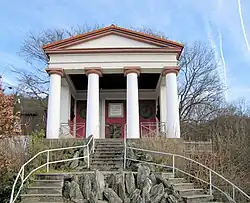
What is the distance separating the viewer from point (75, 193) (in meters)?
9.17

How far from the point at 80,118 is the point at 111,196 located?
13.9 metres

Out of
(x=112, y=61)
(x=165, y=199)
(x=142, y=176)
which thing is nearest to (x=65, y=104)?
(x=112, y=61)

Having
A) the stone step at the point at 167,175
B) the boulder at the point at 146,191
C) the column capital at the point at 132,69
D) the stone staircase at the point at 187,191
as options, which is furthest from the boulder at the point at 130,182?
the column capital at the point at 132,69

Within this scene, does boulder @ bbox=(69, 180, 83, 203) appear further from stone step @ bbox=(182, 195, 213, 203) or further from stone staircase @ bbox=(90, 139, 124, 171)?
stone staircase @ bbox=(90, 139, 124, 171)

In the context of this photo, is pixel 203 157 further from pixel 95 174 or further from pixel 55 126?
pixel 55 126

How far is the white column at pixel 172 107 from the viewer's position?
17469mm

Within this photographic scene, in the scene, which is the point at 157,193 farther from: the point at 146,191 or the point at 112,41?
the point at 112,41

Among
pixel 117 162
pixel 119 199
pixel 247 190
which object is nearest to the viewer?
pixel 119 199

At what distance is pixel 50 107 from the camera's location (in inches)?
707

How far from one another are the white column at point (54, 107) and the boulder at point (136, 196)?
29.4 feet

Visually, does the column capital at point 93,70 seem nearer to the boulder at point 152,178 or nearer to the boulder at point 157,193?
the boulder at point 152,178

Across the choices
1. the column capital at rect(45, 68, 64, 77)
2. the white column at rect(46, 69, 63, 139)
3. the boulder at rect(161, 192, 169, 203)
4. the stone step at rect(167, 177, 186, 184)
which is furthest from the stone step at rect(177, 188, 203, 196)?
the column capital at rect(45, 68, 64, 77)

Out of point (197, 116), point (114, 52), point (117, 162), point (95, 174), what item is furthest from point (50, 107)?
point (197, 116)

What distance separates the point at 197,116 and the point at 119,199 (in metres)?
27.4
